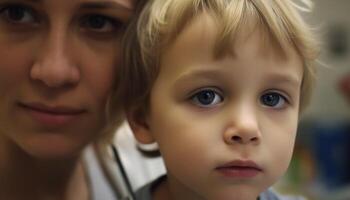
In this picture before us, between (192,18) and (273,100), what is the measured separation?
0.13 meters

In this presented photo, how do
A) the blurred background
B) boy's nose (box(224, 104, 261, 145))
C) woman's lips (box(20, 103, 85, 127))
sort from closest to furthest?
boy's nose (box(224, 104, 261, 145)) < woman's lips (box(20, 103, 85, 127)) < the blurred background

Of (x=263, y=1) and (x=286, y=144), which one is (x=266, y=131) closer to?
(x=286, y=144)

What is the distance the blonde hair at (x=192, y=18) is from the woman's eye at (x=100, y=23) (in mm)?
31

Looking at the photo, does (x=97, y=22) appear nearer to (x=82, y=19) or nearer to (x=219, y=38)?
(x=82, y=19)

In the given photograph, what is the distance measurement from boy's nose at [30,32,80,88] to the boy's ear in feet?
0.32

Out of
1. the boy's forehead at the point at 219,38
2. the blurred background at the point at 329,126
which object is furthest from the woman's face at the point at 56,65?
the blurred background at the point at 329,126

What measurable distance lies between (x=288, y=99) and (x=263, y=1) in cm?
12

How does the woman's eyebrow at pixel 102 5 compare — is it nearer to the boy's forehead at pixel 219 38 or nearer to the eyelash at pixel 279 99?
the boy's forehead at pixel 219 38

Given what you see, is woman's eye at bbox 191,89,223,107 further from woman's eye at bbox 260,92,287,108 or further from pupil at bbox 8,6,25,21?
pupil at bbox 8,6,25,21

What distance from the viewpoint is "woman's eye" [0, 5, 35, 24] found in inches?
29.8

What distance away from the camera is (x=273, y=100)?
0.71 meters

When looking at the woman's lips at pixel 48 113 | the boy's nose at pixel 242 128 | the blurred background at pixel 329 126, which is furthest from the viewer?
the blurred background at pixel 329 126

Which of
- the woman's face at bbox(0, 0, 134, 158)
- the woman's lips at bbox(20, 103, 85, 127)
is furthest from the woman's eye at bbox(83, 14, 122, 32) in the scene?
the woman's lips at bbox(20, 103, 85, 127)

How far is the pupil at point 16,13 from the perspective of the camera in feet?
2.49
